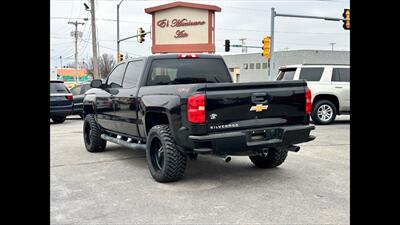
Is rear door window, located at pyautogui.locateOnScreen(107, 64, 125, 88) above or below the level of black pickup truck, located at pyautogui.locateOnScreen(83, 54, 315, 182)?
above

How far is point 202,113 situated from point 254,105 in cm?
79

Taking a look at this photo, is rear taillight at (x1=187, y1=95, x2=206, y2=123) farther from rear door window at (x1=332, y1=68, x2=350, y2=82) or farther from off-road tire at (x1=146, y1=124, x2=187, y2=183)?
rear door window at (x1=332, y1=68, x2=350, y2=82)

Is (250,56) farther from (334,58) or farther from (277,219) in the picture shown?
(277,219)

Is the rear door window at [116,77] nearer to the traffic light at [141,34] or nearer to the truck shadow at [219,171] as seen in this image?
the truck shadow at [219,171]

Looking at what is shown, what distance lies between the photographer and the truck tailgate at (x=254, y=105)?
17.1 feet

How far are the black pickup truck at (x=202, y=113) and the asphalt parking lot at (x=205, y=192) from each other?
1.40ft

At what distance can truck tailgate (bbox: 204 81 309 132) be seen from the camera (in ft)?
17.1

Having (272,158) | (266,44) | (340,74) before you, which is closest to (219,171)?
(272,158)

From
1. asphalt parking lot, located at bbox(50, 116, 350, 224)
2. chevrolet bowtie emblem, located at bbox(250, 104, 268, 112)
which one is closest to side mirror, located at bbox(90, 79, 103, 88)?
asphalt parking lot, located at bbox(50, 116, 350, 224)

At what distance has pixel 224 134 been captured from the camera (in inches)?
205

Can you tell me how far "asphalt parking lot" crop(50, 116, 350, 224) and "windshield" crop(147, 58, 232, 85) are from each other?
1.51 m

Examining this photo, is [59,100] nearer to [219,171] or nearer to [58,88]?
[58,88]

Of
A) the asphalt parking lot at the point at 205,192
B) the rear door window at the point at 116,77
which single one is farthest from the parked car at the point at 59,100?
the rear door window at the point at 116,77
